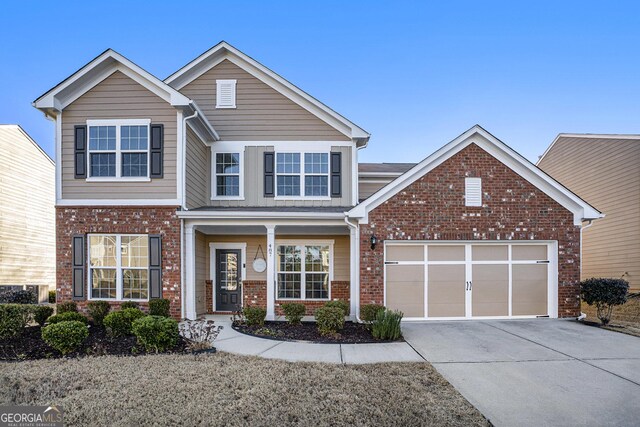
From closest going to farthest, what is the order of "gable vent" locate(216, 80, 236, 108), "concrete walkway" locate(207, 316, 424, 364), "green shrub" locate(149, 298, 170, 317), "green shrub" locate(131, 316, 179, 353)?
"concrete walkway" locate(207, 316, 424, 364), "green shrub" locate(131, 316, 179, 353), "green shrub" locate(149, 298, 170, 317), "gable vent" locate(216, 80, 236, 108)

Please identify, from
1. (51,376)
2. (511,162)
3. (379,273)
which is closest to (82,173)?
(51,376)

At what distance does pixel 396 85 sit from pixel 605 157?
1081 centimetres

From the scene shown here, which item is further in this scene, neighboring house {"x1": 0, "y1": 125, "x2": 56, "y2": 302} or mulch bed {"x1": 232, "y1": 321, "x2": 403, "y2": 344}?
neighboring house {"x1": 0, "y1": 125, "x2": 56, "y2": 302}

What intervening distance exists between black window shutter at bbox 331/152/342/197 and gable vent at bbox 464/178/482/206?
3.93 metres

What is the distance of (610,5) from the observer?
49.2ft

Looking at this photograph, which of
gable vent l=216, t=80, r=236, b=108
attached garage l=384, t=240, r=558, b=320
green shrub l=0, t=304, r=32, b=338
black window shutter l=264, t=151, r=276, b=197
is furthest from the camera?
gable vent l=216, t=80, r=236, b=108

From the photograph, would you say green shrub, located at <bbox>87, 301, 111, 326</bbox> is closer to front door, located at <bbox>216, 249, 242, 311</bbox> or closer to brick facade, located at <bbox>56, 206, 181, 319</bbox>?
brick facade, located at <bbox>56, 206, 181, 319</bbox>

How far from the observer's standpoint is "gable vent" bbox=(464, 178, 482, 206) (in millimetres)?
11117

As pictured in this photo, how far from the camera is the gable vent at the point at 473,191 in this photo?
1112 cm

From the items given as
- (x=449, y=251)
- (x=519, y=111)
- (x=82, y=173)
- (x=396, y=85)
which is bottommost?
(x=449, y=251)

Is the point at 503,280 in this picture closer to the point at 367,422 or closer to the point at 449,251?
the point at 449,251

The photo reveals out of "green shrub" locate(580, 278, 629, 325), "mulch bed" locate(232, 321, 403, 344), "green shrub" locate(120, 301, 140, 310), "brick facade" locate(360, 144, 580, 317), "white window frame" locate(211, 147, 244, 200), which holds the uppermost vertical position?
"white window frame" locate(211, 147, 244, 200)

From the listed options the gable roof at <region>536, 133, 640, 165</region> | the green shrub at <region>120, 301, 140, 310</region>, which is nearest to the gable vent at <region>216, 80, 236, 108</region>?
the green shrub at <region>120, 301, 140, 310</region>

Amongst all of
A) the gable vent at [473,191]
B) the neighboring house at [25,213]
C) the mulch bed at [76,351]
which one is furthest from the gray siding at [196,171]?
the neighboring house at [25,213]
